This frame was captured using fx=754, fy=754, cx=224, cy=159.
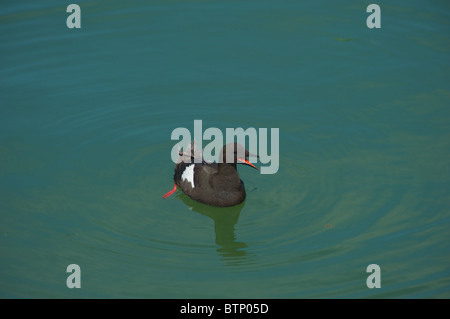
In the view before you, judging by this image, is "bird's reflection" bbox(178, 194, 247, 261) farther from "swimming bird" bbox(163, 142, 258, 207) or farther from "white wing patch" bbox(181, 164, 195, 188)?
"white wing patch" bbox(181, 164, 195, 188)

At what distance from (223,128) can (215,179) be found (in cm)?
171

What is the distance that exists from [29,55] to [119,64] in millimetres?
1654

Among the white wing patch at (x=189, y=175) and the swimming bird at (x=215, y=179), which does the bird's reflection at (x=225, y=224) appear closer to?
the swimming bird at (x=215, y=179)

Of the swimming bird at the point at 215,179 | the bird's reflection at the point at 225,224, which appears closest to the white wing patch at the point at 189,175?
the swimming bird at the point at 215,179

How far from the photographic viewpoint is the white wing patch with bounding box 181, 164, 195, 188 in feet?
32.4

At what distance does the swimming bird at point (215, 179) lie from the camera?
939 cm

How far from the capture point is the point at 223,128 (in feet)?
36.7

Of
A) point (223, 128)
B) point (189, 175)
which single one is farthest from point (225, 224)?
point (223, 128)

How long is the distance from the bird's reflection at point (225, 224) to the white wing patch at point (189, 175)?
225 mm

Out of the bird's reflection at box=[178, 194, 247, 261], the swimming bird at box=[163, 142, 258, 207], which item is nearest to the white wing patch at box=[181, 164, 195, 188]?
the swimming bird at box=[163, 142, 258, 207]

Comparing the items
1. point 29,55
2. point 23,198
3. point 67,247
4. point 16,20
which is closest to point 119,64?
point 29,55

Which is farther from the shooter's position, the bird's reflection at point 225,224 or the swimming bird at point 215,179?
the swimming bird at point 215,179

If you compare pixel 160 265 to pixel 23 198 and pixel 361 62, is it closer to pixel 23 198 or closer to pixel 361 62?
pixel 23 198

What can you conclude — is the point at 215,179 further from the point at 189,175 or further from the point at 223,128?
the point at 223,128
